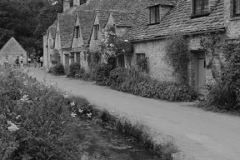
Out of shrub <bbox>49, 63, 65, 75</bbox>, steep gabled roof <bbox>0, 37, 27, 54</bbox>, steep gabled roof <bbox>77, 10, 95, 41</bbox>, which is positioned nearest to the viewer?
steep gabled roof <bbox>77, 10, 95, 41</bbox>

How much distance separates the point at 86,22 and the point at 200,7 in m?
16.8

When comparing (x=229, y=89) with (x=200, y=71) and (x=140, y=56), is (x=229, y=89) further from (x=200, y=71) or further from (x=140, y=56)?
(x=140, y=56)

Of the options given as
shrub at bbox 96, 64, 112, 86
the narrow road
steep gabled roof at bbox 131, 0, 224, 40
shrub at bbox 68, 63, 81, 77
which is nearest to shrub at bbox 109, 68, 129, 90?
shrub at bbox 96, 64, 112, 86

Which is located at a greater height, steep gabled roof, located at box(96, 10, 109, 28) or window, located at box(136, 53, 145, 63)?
Answer: steep gabled roof, located at box(96, 10, 109, 28)

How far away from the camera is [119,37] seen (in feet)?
67.7

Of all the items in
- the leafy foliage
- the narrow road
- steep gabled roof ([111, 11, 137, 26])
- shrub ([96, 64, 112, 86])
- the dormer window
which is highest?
steep gabled roof ([111, 11, 137, 26])

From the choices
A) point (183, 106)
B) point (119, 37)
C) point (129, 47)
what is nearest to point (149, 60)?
point (129, 47)

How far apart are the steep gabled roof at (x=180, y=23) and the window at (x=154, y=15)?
35cm

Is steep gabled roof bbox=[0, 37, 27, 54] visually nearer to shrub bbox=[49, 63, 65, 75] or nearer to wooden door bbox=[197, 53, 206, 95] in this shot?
shrub bbox=[49, 63, 65, 75]

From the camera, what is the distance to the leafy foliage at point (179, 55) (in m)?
14.5

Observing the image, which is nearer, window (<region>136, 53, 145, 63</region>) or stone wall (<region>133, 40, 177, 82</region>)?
stone wall (<region>133, 40, 177, 82</region>)

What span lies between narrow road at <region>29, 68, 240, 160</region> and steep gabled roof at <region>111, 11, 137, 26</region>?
9105 mm

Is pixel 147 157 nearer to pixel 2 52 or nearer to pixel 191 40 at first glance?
pixel 191 40

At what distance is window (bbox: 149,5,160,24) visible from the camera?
18.5 meters
